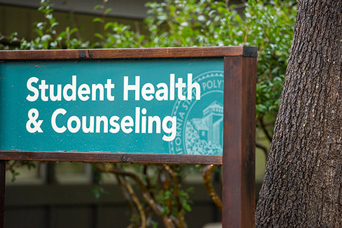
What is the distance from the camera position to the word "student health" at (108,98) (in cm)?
254

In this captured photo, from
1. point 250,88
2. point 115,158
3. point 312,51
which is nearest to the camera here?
point 250,88

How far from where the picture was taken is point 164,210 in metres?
5.75

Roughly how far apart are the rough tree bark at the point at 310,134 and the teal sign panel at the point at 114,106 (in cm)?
109

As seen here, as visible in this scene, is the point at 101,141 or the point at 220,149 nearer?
the point at 220,149

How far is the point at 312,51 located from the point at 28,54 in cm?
181

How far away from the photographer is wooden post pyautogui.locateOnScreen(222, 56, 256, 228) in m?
2.35

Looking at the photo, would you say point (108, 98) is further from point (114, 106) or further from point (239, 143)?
point (239, 143)

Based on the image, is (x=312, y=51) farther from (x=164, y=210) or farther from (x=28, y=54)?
(x=164, y=210)

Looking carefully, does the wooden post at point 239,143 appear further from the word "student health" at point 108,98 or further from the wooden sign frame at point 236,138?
the word "student health" at point 108,98

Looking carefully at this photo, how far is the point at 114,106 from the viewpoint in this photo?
2.65 m

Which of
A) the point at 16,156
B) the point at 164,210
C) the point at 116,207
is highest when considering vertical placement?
the point at 16,156

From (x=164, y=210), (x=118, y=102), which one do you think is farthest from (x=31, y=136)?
(x=164, y=210)

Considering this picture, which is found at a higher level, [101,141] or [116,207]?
[101,141]

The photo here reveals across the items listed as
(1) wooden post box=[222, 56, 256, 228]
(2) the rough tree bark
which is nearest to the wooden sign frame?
(1) wooden post box=[222, 56, 256, 228]
